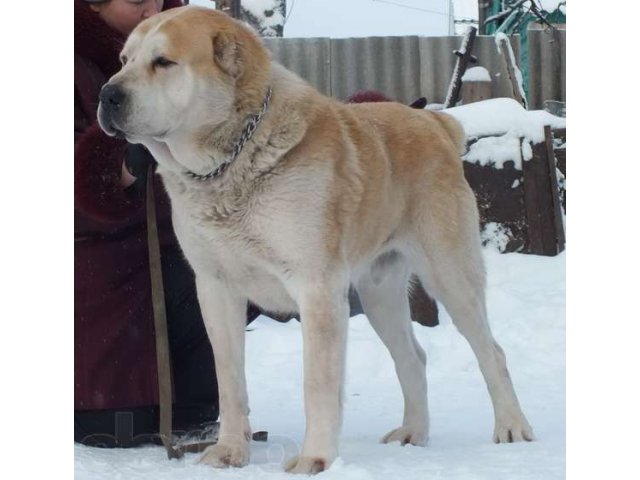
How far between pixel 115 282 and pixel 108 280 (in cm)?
3

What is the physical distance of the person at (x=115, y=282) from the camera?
348 cm

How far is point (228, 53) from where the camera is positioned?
297 cm

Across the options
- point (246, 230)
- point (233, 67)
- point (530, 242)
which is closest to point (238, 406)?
point (246, 230)

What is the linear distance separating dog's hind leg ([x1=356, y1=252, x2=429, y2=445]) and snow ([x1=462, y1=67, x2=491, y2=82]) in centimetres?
522

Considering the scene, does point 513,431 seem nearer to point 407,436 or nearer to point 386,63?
point 407,436

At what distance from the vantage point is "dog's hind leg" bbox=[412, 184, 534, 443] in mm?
3564

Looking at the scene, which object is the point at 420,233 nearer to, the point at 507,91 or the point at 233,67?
the point at 233,67

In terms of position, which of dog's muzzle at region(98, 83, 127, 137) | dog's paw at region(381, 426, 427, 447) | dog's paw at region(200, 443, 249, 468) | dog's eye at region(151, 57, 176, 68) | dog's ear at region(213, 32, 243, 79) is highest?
dog's ear at region(213, 32, 243, 79)

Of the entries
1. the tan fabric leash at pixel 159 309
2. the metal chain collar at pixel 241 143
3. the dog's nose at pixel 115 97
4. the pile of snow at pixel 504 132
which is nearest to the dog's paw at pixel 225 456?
the tan fabric leash at pixel 159 309

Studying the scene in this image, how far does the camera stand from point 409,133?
363 cm

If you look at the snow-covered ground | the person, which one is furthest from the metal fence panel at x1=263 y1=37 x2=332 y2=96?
the person

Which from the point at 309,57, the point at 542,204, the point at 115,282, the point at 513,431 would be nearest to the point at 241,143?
the point at 115,282

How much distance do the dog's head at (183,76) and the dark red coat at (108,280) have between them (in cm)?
59

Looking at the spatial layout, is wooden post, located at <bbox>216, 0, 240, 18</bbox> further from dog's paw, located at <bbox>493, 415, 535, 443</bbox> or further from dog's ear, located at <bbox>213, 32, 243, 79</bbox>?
dog's paw, located at <bbox>493, 415, 535, 443</bbox>
